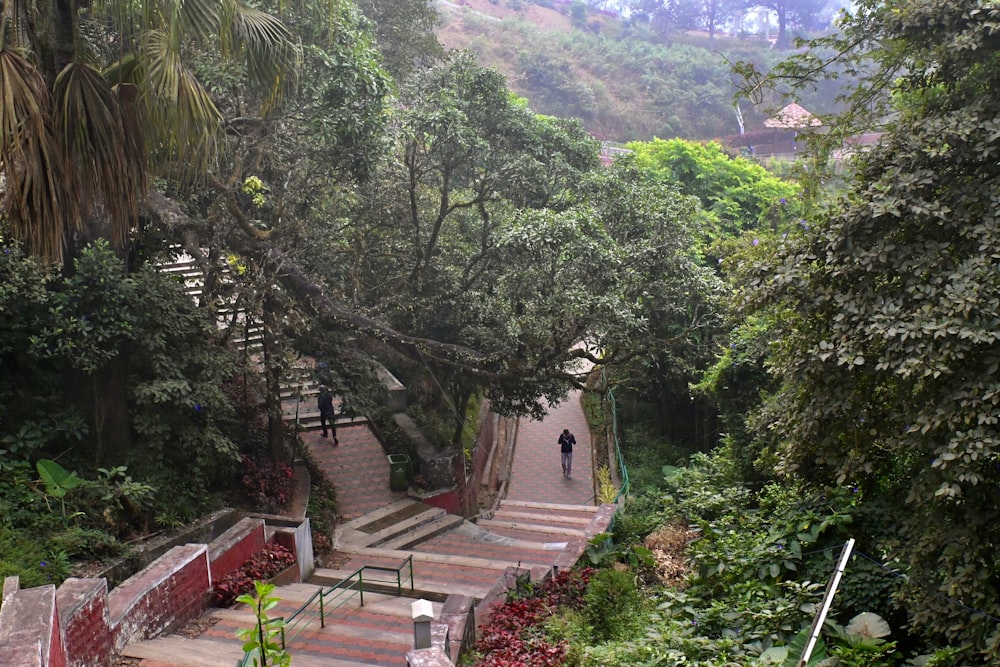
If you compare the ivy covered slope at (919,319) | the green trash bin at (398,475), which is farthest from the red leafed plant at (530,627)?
the green trash bin at (398,475)

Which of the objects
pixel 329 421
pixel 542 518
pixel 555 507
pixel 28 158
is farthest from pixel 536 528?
pixel 28 158

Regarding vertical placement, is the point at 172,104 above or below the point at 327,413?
above

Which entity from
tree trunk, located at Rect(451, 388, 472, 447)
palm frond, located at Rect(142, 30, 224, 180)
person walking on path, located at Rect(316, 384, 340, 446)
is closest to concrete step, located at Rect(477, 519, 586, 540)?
tree trunk, located at Rect(451, 388, 472, 447)

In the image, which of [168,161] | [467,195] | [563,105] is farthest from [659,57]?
[168,161]

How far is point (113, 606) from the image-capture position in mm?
6812

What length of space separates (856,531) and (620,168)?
27.8 ft

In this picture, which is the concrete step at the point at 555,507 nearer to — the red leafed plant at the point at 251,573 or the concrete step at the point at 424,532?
the concrete step at the point at 424,532

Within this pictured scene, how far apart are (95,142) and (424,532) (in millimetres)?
Answer: 8397

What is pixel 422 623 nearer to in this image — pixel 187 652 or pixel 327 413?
pixel 187 652

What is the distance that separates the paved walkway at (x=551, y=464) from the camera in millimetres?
17734

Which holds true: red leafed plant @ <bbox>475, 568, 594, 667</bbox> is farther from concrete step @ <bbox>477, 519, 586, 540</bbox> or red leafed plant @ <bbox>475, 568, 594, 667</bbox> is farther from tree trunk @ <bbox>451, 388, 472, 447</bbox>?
tree trunk @ <bbox>451, 388, 472, 447</bbox>

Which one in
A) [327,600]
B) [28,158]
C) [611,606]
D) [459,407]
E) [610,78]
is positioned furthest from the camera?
[610,78]

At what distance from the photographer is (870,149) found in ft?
20.3

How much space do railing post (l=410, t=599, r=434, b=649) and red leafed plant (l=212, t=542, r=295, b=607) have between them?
3.54 m
